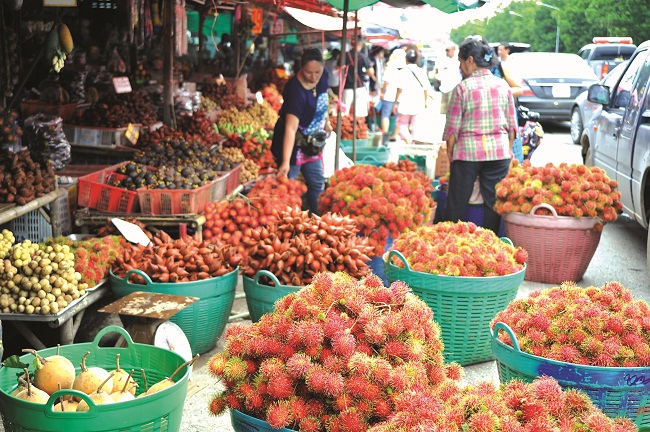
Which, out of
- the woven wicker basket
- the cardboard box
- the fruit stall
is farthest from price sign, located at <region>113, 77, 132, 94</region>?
the woven wicker basket

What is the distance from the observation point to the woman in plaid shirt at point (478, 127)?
586 centimetres

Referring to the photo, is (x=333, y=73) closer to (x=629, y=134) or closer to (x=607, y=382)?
(x=629, y=134)

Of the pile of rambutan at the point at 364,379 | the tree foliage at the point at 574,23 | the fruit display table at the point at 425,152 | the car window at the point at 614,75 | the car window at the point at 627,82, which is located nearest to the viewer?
the pile of rambutan at the point at 364,379

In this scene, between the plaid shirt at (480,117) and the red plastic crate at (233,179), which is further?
the red plastic crate at (233,179)

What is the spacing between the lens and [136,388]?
9.43 feet

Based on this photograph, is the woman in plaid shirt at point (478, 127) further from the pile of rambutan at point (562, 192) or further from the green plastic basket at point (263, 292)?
the green plastic basket at point (263, 292)

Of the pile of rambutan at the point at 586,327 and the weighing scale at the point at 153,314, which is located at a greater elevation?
the pile of rambutan at the point at 586,327

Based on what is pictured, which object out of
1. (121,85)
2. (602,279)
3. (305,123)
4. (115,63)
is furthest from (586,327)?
(115,63)

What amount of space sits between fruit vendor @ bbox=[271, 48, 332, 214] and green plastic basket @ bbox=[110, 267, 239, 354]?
6.78ft

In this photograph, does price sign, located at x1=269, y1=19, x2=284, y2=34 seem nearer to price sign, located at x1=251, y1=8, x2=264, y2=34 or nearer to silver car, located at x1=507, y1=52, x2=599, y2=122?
price sign, located at x1=251, y1=8, x2=264, y2=34

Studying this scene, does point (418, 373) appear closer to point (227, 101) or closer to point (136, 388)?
point (136, 388)

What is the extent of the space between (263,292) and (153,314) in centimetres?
72

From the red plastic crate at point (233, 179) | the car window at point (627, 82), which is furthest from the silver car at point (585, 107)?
the red plastic crate at point (233, 179)

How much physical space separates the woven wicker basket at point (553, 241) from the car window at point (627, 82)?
179cm
